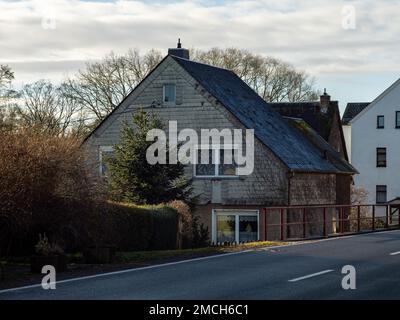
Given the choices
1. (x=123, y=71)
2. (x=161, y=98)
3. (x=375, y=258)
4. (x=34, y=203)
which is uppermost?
(x=123, y=71)

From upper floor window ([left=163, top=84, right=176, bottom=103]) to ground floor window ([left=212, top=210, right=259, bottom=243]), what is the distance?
5.99m

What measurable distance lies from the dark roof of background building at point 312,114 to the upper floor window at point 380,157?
1510 centimetres

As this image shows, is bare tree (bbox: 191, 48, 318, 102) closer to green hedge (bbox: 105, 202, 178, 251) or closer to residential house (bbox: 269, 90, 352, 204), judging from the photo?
residential house (bbox: 269, 90, 352, 204)

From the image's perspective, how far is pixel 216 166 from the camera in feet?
124

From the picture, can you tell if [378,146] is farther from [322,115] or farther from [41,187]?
[41,187]

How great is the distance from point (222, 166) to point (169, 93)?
189 inches

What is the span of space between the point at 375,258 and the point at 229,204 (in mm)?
19087

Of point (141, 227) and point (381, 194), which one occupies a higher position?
point (141, 227)

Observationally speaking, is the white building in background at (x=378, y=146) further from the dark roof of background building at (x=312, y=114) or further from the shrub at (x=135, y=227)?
the shrub at (x=135, y=227)

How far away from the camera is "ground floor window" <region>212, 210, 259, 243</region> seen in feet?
123

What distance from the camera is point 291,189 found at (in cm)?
3709

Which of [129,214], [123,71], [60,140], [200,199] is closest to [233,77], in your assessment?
[200,199]

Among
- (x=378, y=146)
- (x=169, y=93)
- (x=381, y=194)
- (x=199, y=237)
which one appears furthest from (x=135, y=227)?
(x=381, y=194)
